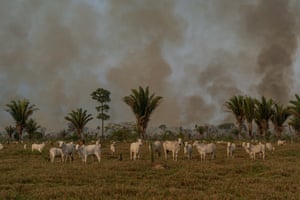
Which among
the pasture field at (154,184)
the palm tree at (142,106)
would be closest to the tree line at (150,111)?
the palm tree at (142,106)

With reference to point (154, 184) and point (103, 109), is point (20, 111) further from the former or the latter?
point (154, 184)

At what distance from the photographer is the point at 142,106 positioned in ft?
141

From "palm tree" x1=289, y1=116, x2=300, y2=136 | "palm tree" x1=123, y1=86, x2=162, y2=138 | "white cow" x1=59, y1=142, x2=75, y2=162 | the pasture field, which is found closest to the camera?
the pasture field

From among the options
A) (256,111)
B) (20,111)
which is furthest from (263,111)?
(20,111)

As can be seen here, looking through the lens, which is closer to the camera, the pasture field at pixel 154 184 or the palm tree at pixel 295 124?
the pasture field at pixel 154 184

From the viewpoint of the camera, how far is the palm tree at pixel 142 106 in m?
42.9

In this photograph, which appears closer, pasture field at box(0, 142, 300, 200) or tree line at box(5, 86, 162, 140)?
pasture field at box(0, 142, 300, 200)

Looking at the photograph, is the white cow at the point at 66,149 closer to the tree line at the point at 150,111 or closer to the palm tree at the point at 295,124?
the tree line at the point at 150,111

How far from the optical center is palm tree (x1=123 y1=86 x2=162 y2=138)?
42.9 metres

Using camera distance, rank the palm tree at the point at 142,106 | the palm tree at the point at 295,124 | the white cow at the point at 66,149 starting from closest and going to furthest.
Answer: the white cow at the point at 66,149 < the palm tree at the point at 142,106 < the palm tree at the point at 295,124

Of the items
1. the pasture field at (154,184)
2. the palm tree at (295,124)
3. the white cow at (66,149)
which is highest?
the palm tree at (295,124)

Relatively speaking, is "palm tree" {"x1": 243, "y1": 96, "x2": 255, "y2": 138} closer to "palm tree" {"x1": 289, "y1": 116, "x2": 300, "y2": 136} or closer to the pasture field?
"palm tree" {"x1": 289, "y1": 116, "x2": 300, "y2": 136}

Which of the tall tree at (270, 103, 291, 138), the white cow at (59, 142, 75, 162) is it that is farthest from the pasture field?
the tall tree at (270, 103, 291, 138)

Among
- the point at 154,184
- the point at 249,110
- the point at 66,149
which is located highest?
the point at 249,110
